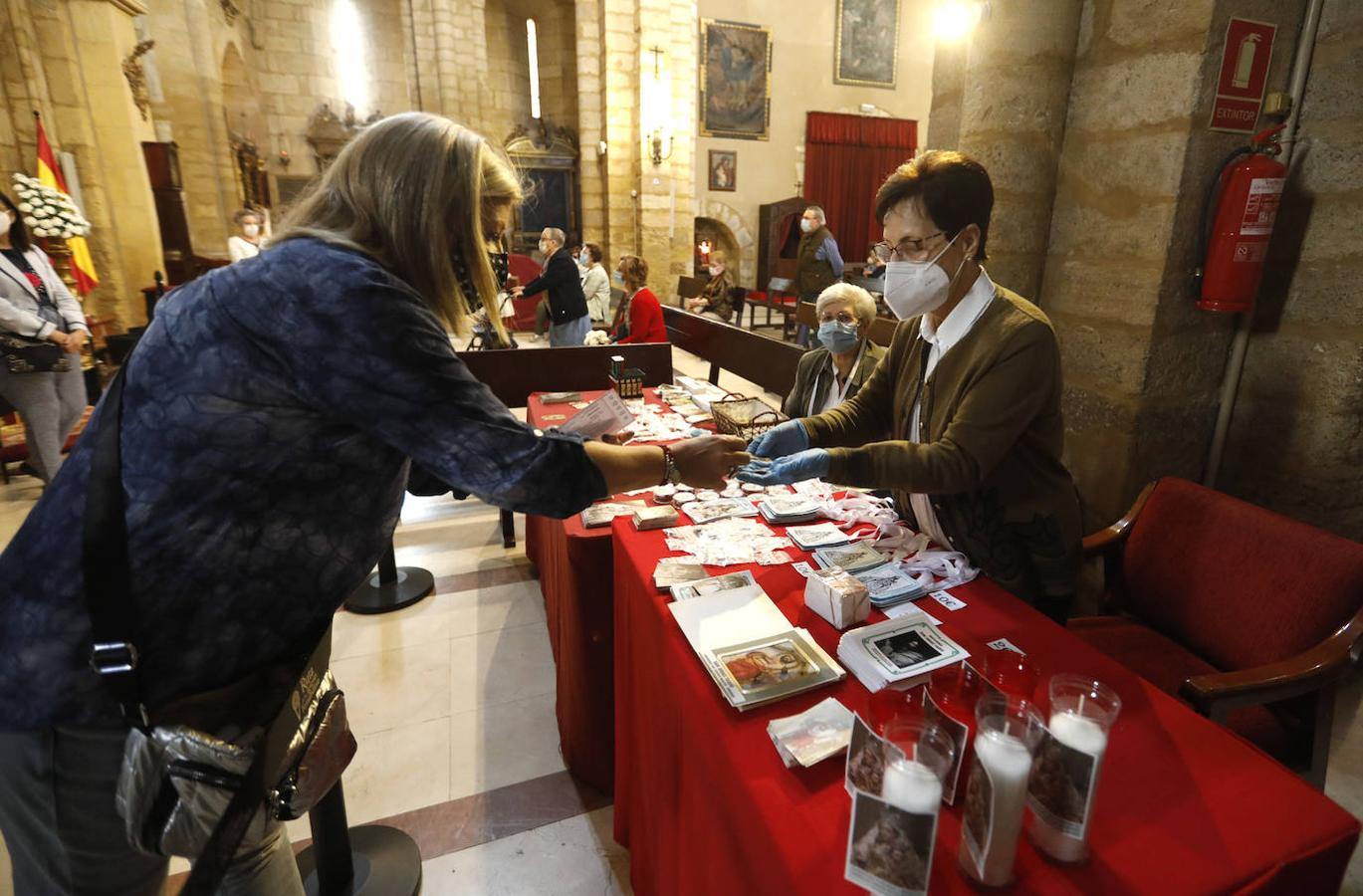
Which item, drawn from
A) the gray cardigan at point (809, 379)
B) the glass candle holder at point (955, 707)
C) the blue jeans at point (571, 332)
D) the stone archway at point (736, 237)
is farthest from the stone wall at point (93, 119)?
the stone archway at point (736, 237)

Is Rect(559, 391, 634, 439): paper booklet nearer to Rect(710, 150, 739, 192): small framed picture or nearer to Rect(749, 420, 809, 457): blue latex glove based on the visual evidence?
Rect(749, 420, 809, 457): blue latex glove

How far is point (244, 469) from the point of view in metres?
1.03

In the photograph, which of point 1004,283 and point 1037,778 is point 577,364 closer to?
point 1004,283

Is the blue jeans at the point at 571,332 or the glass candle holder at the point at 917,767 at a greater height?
the glass candle holder at the point at 917,767

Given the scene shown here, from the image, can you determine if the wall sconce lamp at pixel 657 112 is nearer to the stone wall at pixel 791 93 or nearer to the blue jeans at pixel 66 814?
the stone wall at pixel 791 93

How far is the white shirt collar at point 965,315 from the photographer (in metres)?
1.79

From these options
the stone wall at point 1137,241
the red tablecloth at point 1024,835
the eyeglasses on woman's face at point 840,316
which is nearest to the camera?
the red tablecloth at point 1024,835

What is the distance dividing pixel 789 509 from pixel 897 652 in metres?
0.80

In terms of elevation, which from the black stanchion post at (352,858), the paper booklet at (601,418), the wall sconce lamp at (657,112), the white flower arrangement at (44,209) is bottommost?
the black stanchion post at (352,858)

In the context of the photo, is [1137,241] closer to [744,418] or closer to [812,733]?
[744,418]

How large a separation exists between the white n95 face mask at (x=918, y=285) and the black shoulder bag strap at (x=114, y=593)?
1723 millimetres

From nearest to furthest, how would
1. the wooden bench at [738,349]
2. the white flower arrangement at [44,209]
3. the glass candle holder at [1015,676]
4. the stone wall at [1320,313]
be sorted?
the glass candle holder at [1015,676]
the stone wall at [1320,313]
the wooden bench at [738,349]
the white flower arrangement at [44,209]

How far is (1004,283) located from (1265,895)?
2.72 metres

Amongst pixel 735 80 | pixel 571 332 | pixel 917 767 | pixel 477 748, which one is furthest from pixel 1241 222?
pixel 735 80
